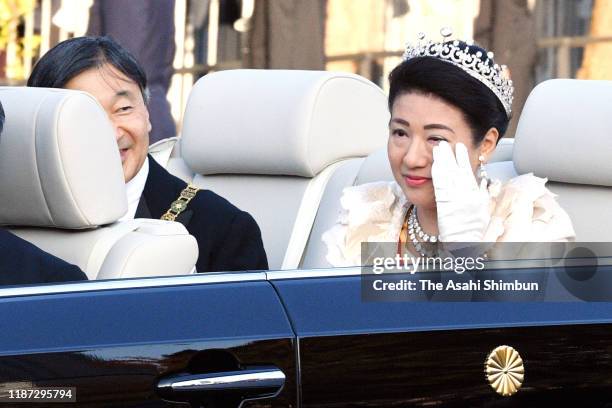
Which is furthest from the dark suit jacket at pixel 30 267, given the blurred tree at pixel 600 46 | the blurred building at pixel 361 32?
the blurred tree at pixel 600 46

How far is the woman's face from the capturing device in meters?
3.44

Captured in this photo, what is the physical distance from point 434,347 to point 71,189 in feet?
2.99

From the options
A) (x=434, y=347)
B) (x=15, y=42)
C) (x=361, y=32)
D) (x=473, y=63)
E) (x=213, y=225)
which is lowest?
(x=15, y=42)

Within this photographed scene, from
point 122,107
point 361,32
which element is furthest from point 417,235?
point 361,32

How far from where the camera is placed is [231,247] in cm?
390

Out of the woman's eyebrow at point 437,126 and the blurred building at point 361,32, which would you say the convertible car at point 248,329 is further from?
the blurred building at point 361,32

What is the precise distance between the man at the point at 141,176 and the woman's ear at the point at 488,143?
27.7 inches

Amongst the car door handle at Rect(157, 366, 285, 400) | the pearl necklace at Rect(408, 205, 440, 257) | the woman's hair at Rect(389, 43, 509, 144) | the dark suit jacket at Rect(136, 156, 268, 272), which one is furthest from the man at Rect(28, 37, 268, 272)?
the car door handle at Rect(157, 366, 285, 400)

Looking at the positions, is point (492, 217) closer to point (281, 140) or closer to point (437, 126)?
point (437, 126)

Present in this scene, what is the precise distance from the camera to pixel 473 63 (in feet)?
11.6

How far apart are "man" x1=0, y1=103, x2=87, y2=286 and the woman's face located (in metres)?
0.83

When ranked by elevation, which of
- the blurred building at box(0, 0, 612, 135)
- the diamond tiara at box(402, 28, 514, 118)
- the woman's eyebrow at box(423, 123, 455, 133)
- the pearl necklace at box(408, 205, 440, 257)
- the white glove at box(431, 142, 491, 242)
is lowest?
the blurred building at box(0, 0, 612, 135)

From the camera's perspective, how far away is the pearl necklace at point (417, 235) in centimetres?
352

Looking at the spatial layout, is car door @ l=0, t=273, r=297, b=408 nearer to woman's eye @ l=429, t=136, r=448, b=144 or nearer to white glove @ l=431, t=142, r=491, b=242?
white glove @ l=431, t=142, r=491, b=242
